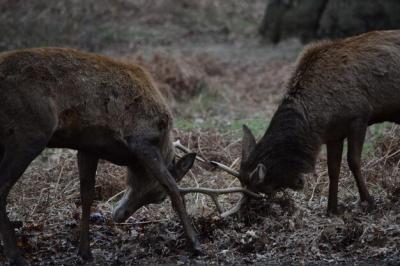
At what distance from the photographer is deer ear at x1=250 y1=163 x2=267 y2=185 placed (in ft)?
28.4

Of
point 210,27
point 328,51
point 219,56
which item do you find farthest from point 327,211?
point 210,27

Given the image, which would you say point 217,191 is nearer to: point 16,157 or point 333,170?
point 333,170

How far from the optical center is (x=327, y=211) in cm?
896

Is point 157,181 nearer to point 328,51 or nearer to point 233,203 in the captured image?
point 233,203

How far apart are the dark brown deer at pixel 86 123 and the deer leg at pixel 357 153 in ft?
5.08

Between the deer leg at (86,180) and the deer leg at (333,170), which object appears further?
the deer leg at (333,170)

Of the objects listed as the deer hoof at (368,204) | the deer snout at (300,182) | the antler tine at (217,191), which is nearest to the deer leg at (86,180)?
the antler tine at (217,191)

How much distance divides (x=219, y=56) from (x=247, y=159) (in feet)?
33.5

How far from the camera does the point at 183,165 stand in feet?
28.2

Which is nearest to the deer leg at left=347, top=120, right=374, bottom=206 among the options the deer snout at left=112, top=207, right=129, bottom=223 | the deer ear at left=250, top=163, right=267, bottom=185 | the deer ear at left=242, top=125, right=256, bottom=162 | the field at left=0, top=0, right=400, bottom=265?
the field at left=0, top=0, right=400, bottom=265

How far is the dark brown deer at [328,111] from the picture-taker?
8.70 metres

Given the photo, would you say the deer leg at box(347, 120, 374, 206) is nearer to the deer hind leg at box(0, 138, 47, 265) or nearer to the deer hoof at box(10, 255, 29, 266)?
the deer hind leg at box(0, 138, 47, 265)

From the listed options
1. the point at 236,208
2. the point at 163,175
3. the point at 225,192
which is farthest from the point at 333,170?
the point at 163,175

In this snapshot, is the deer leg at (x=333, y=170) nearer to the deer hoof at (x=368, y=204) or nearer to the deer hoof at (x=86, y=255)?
the deer hoof at (x=368, y=204)
